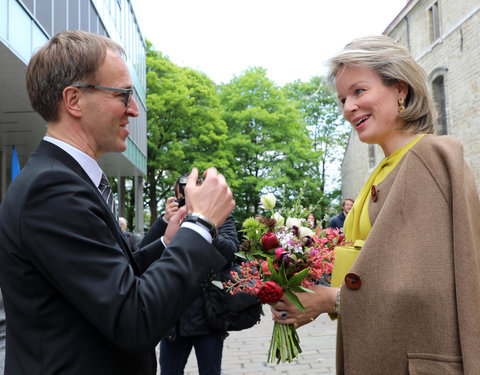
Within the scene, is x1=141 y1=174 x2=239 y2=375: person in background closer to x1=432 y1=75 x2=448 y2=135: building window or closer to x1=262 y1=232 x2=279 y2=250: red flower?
x1=262 y1=232 x2=279 y2=250: red flower

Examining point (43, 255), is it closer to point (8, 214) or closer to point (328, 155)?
point (8, 214)

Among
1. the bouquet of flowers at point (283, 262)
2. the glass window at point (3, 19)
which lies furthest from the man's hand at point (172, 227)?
the glass window at point (3, 19)

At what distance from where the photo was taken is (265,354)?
662cm

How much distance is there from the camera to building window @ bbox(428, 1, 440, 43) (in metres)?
22.7

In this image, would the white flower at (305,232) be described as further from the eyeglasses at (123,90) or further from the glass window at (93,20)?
the glass window at (93,20)

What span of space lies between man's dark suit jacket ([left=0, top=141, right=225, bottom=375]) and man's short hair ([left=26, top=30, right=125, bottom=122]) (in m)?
0.28

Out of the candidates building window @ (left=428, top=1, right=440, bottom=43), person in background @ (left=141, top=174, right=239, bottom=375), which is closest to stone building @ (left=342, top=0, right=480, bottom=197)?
building window @ (left=428, top=1, right=440, bottom=43)

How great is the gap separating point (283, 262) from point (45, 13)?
1229 cm

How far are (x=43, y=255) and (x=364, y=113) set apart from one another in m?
Result: 1.52

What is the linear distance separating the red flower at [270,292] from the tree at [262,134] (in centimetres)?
3144

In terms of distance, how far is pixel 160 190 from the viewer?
118 ft

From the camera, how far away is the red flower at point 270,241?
2.35 metres

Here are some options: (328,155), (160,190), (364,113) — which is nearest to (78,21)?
(364,113)

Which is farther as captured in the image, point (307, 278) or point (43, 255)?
point (307, 278)
